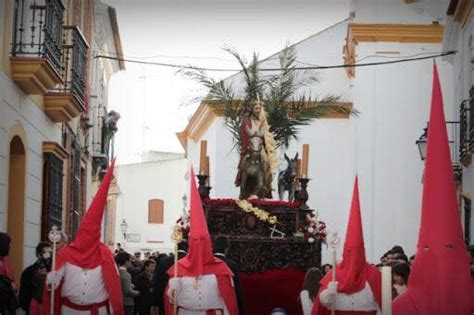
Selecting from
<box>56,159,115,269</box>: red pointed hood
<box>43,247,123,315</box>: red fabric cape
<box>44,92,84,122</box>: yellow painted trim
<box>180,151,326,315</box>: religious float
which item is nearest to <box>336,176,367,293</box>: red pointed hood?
<box>43,247,123,315</box>: red fabric cape

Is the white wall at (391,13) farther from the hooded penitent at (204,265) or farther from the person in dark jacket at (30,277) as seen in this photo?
the hooded penitent at (204,265)

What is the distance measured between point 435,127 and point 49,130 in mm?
11131

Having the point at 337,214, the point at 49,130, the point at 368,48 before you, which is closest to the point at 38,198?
the point at 49,130

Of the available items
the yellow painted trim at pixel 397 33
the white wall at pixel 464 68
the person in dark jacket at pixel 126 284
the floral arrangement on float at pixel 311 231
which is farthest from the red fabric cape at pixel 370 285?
the yellow painted trim at pixel 397 33

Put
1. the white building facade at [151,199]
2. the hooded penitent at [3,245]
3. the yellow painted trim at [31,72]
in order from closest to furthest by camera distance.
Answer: the hooded penitent at [3,245]
the yellow painted trim at [31,72]
the white building facade at [151,199]

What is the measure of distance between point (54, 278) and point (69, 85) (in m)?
8.40

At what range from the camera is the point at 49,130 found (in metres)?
17.6

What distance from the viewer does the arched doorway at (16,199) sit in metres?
15.1

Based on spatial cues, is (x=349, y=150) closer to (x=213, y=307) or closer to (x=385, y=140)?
(x=385, y=140)

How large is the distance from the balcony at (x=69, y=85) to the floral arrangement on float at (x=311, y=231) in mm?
4018

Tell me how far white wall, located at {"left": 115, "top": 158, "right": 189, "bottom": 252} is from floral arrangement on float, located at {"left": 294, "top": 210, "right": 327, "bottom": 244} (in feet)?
112

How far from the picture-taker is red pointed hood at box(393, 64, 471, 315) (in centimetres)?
689

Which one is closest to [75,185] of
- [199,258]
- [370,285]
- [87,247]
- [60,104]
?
[60,104]

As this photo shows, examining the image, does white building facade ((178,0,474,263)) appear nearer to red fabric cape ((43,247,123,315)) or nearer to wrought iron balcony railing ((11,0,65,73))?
wrought iron balcony railing ((11,0,65,73))
